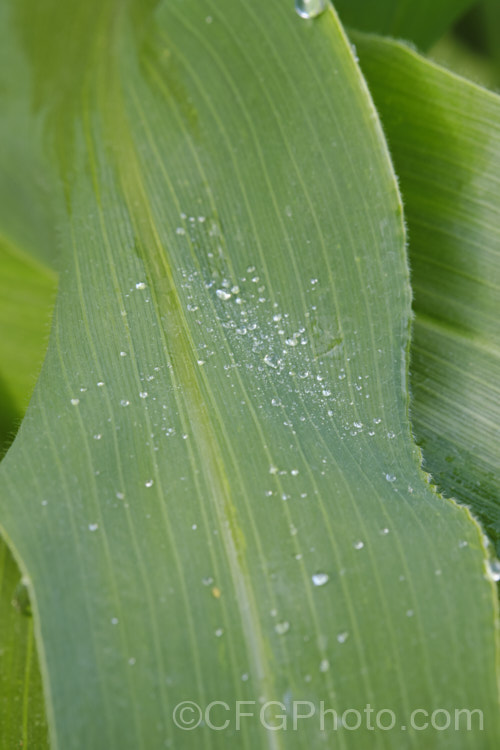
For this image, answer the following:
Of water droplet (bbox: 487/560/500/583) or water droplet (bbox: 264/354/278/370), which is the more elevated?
water droplet (bbox: 264/354/278/370)

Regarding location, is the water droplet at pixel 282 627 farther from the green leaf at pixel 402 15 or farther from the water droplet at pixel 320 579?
the green leaf at pixel 402 15

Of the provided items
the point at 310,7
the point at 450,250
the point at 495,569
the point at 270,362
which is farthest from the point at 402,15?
the point at 495,569

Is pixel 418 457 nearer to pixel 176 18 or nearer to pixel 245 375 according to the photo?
pixel 245 375

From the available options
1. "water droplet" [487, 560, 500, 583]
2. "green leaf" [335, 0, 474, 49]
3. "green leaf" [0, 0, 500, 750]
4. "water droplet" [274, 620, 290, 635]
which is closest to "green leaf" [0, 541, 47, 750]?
"green leaf" [0, 0, 500, 750]

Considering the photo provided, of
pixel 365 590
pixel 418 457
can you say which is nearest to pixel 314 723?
pixel 365 590

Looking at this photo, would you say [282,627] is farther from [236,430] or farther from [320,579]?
[236,430]

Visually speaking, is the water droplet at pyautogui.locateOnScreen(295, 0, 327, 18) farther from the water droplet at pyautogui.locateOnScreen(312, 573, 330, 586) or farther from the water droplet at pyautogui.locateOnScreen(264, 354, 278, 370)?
the water droplet at pyautogui.locateOnScreen(312, 573, 330, 586)
